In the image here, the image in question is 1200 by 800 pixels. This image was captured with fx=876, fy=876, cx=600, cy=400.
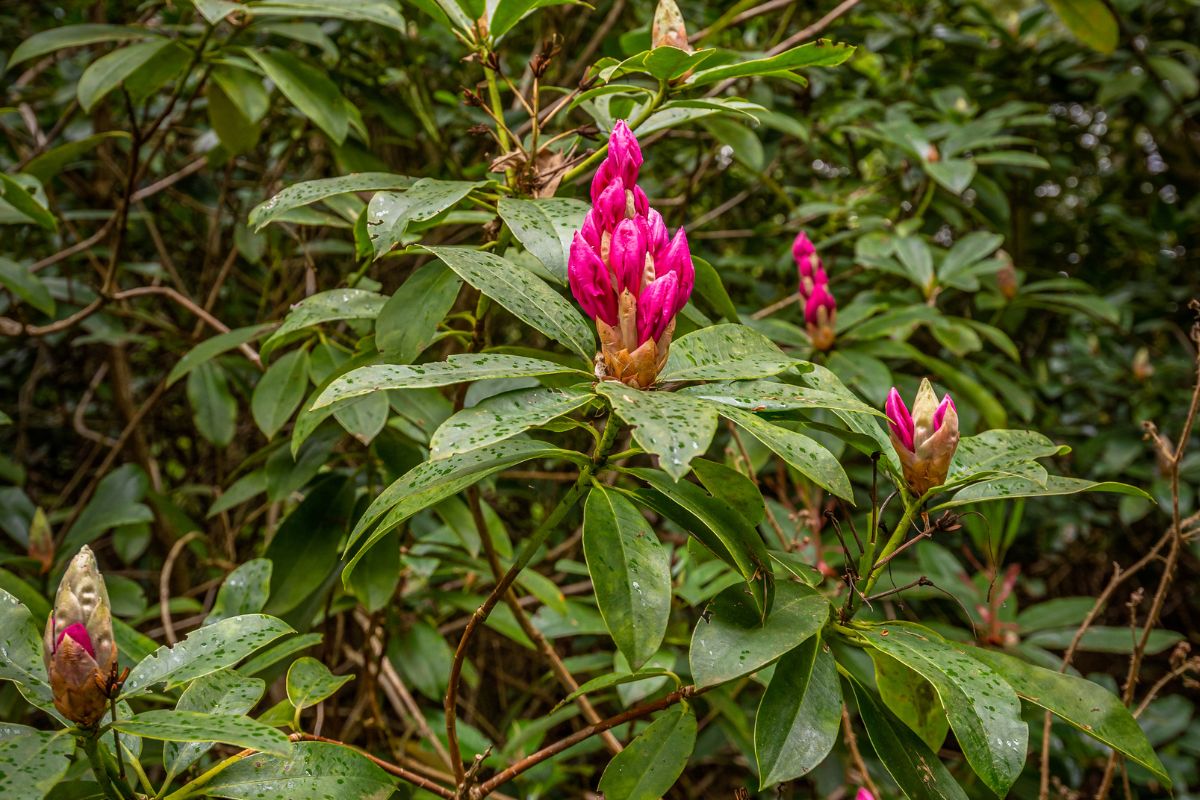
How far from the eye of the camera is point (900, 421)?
2.42 ft

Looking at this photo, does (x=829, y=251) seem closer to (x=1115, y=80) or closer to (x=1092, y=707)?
(x=1115, y=80)

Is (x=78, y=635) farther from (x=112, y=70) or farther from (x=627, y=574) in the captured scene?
(x=112, y=70)

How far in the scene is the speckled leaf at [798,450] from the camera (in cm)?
61

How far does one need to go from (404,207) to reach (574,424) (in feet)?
0.86

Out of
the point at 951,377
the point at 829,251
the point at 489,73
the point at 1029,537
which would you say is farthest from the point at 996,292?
the point at 489,73

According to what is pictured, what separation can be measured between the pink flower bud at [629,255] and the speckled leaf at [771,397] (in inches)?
3.7

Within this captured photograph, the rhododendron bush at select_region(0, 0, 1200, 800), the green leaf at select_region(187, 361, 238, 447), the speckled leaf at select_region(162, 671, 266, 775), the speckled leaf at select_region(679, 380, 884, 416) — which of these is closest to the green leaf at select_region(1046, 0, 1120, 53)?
the rhododendron bush at select_region(0, 0, 1200, 800)

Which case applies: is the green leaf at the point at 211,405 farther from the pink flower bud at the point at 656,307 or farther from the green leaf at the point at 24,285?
the pink flower bud at the point at 656,307

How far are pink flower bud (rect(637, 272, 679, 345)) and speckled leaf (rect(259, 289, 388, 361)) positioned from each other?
36 cm

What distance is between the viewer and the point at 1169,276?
275 cm

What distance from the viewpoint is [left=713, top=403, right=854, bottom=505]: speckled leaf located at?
61 cm

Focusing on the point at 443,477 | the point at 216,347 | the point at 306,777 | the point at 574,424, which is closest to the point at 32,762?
the point at 306,777

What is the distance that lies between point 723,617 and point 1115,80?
235cm

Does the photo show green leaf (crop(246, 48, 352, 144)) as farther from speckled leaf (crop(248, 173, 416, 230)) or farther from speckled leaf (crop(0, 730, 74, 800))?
speckled leaf (crop(0, 730, 74, 800))
